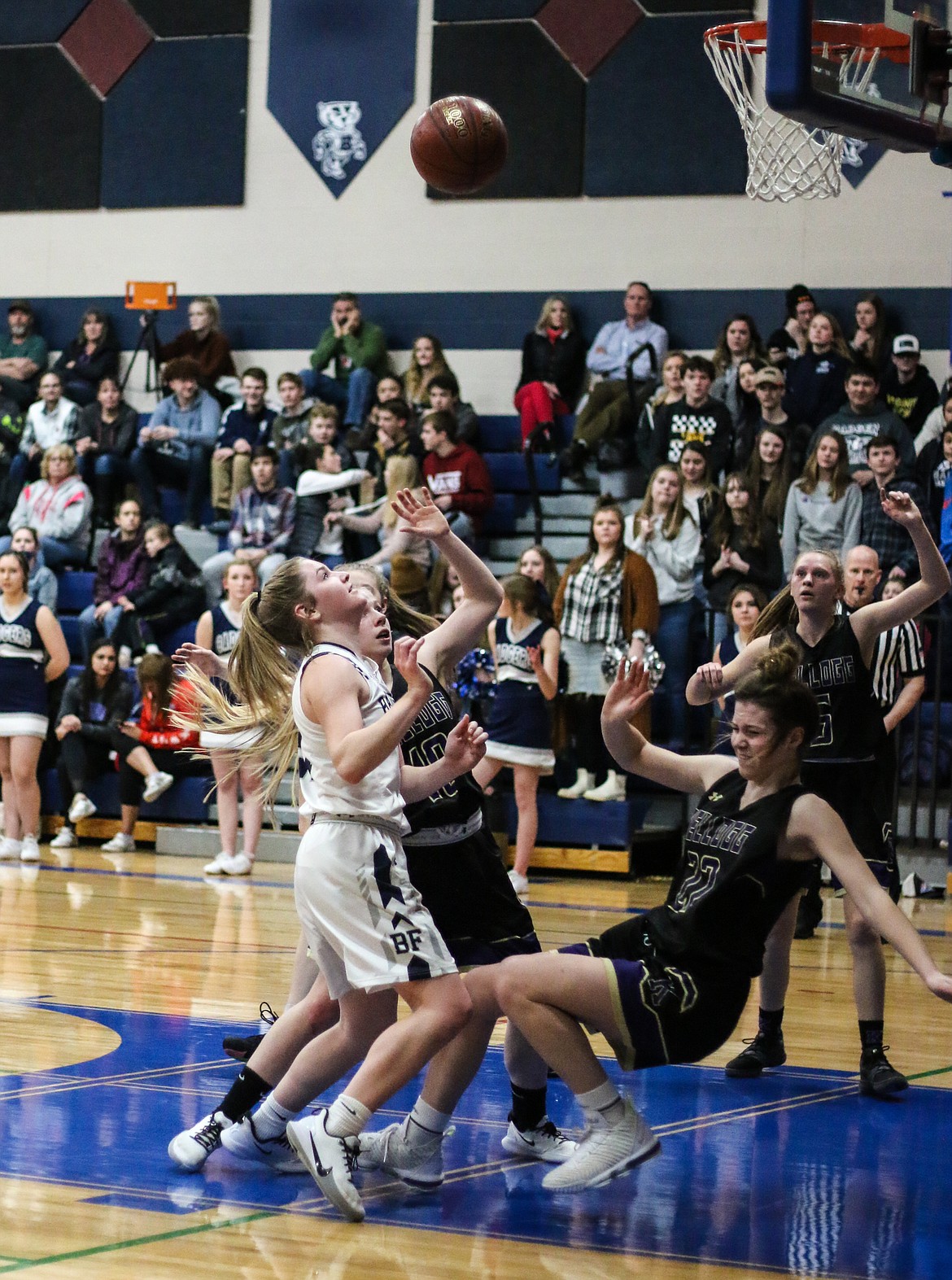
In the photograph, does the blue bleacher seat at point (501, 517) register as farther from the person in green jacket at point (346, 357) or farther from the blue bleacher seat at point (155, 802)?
the blue bleacher seat at point (155, 802)

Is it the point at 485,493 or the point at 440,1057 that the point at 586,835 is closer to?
the point at 485,493

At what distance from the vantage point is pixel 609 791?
11203 millimetres

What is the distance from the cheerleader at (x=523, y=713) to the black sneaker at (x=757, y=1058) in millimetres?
4843

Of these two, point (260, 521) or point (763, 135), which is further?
point (260, 521)

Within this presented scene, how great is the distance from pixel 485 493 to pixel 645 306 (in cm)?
240

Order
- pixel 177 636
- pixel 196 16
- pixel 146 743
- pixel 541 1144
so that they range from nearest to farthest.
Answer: pixel 541 1144, pixel 146 743, pixel 177 636, pixel 196 16

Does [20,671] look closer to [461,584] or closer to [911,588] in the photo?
[911,588]

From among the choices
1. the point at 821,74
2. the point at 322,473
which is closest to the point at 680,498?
the point at 322,473

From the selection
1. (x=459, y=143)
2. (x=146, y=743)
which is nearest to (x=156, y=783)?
(x=146, y=743)

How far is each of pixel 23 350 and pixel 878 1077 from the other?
520 inches

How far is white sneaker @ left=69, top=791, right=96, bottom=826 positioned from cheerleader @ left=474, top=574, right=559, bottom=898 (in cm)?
308

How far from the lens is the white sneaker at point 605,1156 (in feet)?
12.2

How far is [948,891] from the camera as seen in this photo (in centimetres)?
1030

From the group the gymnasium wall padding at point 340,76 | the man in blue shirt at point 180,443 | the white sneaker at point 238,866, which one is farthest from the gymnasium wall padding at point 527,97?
the white sneaker at point 238,866
